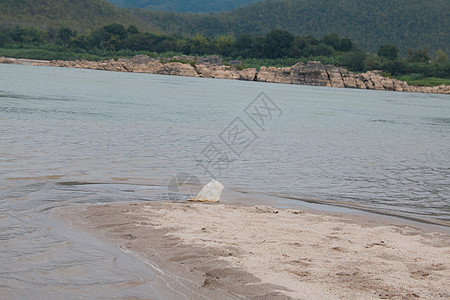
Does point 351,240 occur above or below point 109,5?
below

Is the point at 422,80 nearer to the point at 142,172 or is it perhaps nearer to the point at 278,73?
the point at 278,73

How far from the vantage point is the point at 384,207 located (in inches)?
340

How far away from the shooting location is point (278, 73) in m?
97.4

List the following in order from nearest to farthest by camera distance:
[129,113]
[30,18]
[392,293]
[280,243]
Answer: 1. [392,293]
2. [280,243]
3. [129,113]
4. [30,18]

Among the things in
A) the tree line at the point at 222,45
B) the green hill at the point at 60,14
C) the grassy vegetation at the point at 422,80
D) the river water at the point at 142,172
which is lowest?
the grassy vegetation at the point at 422,80

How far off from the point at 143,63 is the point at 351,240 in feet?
321

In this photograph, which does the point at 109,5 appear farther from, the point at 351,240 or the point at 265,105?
the point at 351,240

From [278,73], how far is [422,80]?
26556 millimetres

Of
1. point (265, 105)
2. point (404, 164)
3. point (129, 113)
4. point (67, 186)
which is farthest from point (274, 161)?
point (265, 105)

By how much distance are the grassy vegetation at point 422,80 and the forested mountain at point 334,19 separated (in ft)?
224

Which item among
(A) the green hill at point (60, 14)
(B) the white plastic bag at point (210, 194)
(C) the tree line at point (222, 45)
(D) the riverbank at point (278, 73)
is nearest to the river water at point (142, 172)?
(B) the white plastic bag at point (210, 194)

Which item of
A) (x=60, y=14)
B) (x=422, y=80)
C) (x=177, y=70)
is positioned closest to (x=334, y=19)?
(x=60, y=14)

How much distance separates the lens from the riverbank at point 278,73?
310 ft

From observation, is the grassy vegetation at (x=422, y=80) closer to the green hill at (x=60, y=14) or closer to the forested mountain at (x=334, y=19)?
the forested mountain at (x=334, y=19)
